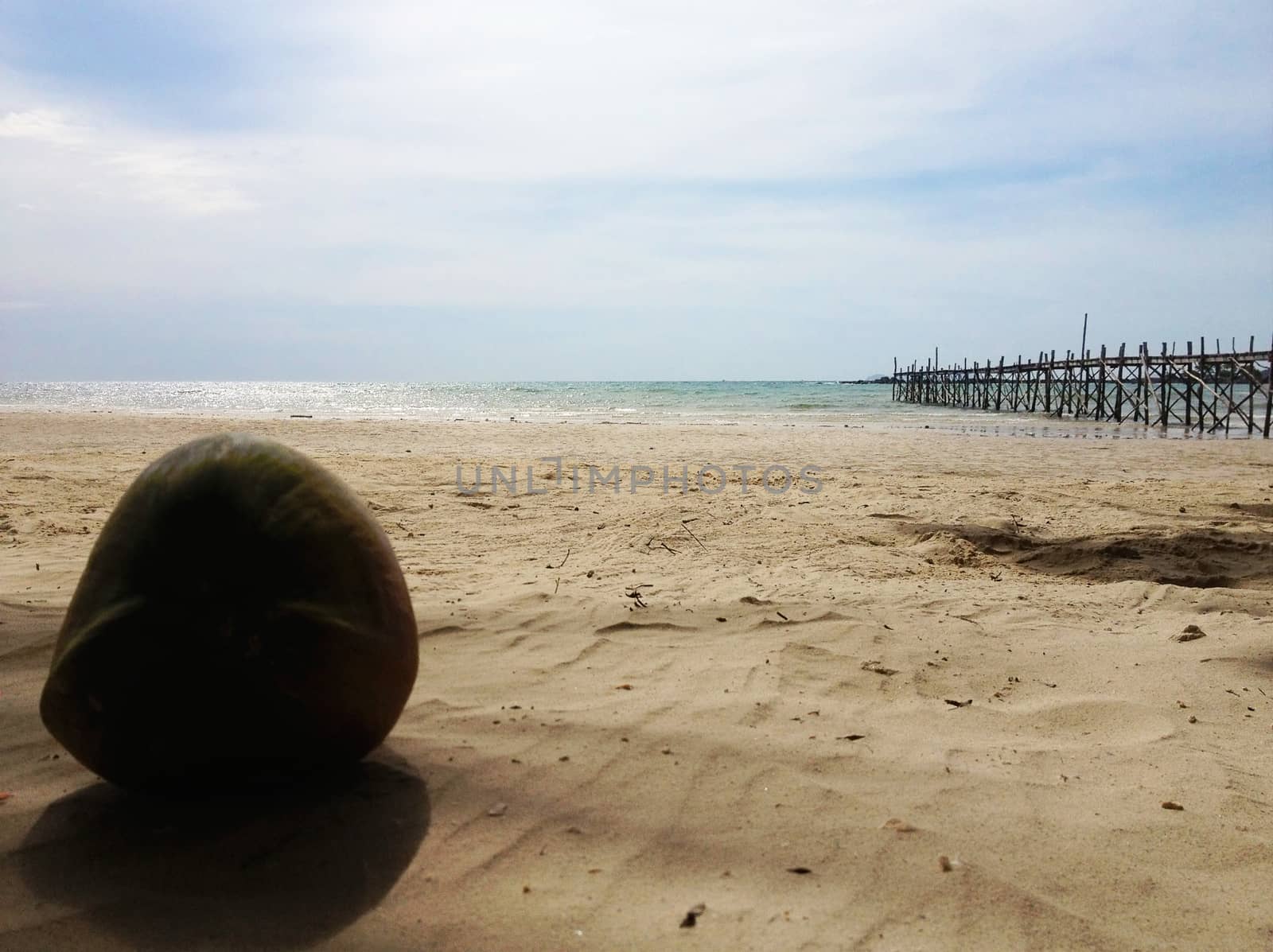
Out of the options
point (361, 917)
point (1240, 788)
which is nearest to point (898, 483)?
point (1240, 788)

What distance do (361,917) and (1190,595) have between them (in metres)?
4.71

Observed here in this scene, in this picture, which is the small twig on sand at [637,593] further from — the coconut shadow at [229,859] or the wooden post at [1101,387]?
the wooden post at [1101,387]

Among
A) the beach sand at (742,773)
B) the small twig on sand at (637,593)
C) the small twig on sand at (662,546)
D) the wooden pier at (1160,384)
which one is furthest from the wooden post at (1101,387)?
the small twig on sand at (637,593)

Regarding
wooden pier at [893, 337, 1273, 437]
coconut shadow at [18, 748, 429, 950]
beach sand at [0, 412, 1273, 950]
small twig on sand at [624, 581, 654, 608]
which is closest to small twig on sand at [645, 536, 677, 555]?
beach sand at [0, 412, 1273, 950]

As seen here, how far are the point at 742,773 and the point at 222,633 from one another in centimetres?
147

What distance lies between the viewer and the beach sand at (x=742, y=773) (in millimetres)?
1950

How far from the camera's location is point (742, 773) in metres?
2.60

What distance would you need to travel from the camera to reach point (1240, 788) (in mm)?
2660

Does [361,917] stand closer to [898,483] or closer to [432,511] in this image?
[432,511]

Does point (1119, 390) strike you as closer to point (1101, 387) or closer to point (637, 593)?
point (1101, 387)

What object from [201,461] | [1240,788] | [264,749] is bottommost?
[1240,788]

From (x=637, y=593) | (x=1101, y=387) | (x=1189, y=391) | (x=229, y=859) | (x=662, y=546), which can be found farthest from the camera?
(x=1101, y=387)

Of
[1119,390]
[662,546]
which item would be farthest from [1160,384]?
[662,546]

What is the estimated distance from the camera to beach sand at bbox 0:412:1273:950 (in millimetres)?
1950
